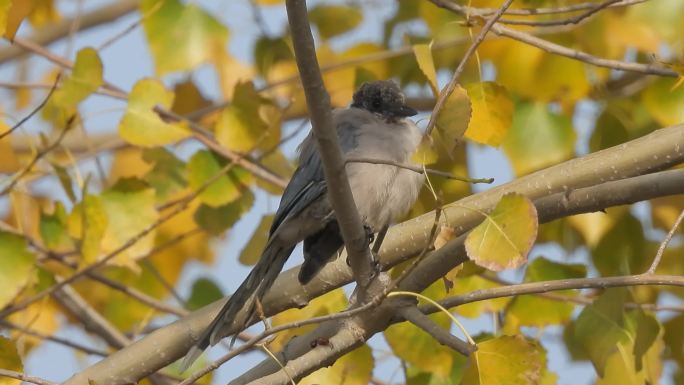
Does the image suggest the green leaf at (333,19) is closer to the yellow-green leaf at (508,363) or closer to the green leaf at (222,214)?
the green leaf at (222,214)

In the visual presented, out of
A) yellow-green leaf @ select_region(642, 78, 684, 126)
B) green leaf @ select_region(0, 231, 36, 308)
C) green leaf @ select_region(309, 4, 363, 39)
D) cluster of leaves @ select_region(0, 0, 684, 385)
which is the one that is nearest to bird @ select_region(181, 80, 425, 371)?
cluster of leaves @ select_region(0, 0, 684, 385)

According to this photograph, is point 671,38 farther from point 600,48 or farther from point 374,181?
point 374,181

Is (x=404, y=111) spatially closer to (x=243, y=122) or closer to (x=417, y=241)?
(x=243, y=122)

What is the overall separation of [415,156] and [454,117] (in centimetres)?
12

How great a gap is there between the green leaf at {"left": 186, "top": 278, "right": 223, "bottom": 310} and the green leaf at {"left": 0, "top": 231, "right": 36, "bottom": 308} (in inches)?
48.9

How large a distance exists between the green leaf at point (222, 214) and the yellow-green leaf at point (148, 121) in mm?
486

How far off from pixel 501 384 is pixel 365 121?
4.57 feet

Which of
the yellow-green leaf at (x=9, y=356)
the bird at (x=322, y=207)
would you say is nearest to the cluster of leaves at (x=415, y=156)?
the yellow-green leaf at (x=9, y=356)

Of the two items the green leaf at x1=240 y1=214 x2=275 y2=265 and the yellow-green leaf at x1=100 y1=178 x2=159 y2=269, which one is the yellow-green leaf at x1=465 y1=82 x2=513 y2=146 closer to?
the green leaf at x1=240 y1=214 x2=275 y2=265

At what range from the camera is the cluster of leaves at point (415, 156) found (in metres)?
3.15

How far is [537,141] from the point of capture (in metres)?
4.07

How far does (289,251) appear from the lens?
3348 mm

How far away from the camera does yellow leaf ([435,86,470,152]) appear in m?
2.50

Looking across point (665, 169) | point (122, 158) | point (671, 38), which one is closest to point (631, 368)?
point (665, 169)
